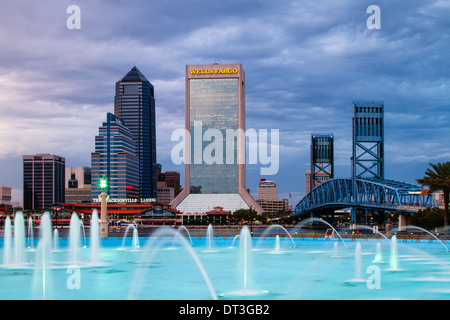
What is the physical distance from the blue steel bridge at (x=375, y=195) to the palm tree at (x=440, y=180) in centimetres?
1883

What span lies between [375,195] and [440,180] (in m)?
55.6

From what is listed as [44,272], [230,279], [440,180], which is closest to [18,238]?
[44,272]

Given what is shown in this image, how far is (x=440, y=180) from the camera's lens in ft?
239

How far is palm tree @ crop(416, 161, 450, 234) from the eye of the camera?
7294 cm

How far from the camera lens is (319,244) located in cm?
6209

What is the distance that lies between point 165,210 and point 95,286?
5948 inches

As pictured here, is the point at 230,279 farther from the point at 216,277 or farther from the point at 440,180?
the point at 440,180

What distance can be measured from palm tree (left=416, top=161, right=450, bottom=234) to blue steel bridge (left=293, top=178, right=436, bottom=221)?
1883cm

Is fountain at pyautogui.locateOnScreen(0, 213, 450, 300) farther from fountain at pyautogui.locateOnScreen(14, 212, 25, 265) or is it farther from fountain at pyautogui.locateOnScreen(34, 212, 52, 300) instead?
fountain at pyautogui.locateOnScreen(14, 212, 25, 265)

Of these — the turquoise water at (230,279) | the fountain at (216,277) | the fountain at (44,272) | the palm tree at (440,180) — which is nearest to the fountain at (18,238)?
the fountain at (216,277)
